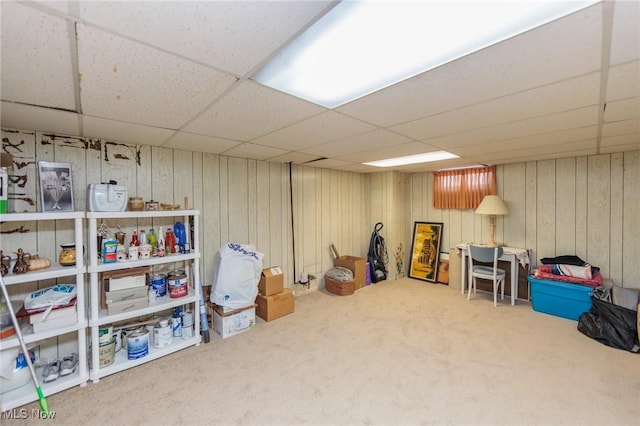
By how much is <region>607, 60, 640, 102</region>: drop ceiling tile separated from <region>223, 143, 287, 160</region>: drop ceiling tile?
2.55 m

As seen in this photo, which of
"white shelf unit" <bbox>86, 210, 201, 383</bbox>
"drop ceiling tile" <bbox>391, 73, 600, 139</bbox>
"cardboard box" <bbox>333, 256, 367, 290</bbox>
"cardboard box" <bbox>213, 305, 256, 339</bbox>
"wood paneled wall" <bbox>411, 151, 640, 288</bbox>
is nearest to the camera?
"drop ceiling tile" <bbox>391, 73, 600, 139</bbox>

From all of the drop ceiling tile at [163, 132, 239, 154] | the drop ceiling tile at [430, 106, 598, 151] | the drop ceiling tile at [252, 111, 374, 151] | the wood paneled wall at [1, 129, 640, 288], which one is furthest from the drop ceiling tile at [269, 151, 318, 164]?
the drop ceiling tile at [430, 106, 598, 151]

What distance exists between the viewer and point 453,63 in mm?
1240

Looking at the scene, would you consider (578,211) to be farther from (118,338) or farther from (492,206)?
(118,338)

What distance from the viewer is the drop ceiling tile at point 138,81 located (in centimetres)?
111

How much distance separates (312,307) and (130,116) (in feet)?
9.53

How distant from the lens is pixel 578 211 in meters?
3.59

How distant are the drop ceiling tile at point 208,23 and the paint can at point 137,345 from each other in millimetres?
2399

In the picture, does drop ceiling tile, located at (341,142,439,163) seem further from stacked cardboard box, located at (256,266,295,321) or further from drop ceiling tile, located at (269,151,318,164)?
stacked cardboard box, located at (256,266,295,321)

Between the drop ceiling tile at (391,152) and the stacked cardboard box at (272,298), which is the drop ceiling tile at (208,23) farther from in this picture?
the stacked cardboard box at (272,298)

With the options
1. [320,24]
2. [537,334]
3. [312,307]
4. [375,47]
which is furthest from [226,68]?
[537,334]

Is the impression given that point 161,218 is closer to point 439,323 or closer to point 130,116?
point 130,116

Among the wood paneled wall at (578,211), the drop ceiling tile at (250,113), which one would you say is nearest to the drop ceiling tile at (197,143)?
the drop ceiling tile at (250,113)

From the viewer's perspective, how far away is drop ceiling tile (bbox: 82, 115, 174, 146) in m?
2.05
